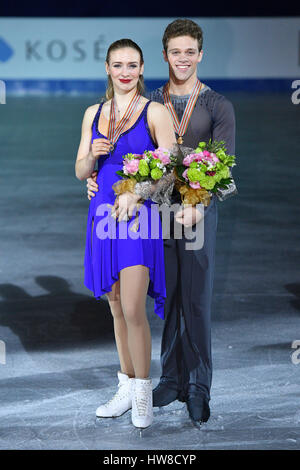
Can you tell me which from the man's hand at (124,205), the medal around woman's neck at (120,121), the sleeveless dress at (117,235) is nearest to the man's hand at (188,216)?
the sleeveless dress at (117,235)

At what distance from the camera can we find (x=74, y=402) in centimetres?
411

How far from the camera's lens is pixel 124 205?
3.52 metres

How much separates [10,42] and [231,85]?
4950 mm

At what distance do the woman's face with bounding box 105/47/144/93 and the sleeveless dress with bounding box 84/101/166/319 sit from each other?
0.13m

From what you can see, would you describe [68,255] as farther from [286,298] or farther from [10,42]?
[10,42]

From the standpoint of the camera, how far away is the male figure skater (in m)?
3.70

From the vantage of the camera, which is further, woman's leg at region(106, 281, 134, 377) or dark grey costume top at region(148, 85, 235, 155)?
woman's leg at region(106, 281, 134, 377)

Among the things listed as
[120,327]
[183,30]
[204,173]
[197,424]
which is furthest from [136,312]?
[183,30]

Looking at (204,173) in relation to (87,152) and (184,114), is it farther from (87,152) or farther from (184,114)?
(87,152)

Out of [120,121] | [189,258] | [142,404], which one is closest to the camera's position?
[120,121]

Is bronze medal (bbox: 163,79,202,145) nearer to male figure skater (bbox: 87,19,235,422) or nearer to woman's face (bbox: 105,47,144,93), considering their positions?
male figure skater (bbox: 87,19,235,422)

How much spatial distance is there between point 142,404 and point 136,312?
1.41 feet

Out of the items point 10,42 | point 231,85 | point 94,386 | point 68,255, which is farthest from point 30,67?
point 94,386

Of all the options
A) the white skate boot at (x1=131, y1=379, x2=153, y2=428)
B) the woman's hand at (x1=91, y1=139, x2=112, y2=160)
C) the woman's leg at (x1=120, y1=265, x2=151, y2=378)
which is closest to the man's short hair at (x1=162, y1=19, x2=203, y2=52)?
the woman's hand at (x1=91, y1=139, x2=112, y2=160)
